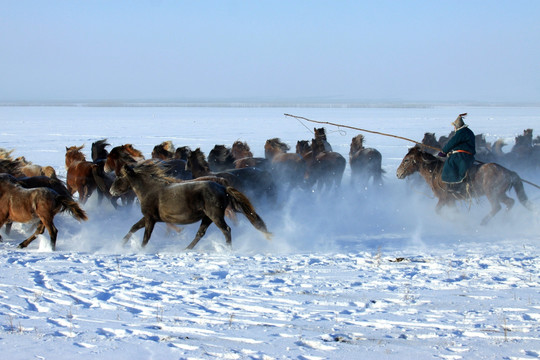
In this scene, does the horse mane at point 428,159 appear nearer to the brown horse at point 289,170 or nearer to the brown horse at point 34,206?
the brown horse at point 289,170

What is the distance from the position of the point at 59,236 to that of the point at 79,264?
226 centimetres

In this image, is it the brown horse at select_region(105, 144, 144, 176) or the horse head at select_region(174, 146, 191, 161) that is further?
the horse head at select_region(174, 146, 191, 161)

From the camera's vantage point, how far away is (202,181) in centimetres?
812

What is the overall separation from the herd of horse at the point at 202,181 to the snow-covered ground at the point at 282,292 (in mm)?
449

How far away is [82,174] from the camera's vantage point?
11.7m

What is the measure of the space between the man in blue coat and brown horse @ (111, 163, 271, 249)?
12.3 ft

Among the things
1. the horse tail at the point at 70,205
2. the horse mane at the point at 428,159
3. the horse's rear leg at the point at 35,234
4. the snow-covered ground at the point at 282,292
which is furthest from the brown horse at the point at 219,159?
the horse's rear leg at the point at 35,234

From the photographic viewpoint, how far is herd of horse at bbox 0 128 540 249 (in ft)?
26.5

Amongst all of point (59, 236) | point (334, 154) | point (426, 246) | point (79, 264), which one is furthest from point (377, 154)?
point (79, 264)

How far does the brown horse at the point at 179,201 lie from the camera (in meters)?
8.02

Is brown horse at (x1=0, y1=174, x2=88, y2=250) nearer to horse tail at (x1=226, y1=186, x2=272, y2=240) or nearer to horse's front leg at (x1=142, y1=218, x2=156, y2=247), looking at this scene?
horse's front leg at (x1=142, y1=218, x2=156, y2=247)

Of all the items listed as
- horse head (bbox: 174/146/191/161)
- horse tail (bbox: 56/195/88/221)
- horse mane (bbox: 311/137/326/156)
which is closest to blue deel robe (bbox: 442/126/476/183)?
horse mane (bbox: 311/137/326/156)

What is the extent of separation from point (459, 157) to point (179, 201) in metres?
5.02

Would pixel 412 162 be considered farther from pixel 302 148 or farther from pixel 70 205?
pixel 70 205
